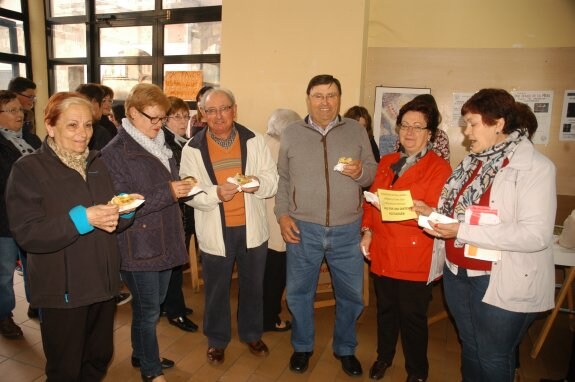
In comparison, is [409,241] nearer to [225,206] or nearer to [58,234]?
[225,206]

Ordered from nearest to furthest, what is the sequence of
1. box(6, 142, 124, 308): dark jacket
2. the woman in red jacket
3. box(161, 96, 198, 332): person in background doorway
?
1. box(6, 142, 124, 308): dark jacket
2. the woman in red jacket
3. box(161, 96, 198, 332): person in background doorway

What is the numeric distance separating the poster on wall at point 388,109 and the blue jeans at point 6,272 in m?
3.72

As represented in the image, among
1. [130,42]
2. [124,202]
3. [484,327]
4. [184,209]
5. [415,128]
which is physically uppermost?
[130,42]

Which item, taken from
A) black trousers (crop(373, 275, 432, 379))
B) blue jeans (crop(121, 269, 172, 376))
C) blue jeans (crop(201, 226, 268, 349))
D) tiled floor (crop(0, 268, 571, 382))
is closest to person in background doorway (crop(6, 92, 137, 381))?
blue jeans (crop(121, 269, 172, 376))

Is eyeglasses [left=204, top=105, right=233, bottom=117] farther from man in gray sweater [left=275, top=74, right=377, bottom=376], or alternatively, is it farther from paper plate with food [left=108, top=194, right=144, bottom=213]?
paper plate with food [left=108, top=194, right=144, bottom=213]

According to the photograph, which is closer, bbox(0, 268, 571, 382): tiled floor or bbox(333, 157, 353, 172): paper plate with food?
bbox(333, 157, 353, 172): paper plate with food

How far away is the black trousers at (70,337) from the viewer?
1.72 meters

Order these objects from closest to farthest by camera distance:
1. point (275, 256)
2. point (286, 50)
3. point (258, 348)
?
1. point (258, 348)
2. point (275, 256)
3. point (286, 50)

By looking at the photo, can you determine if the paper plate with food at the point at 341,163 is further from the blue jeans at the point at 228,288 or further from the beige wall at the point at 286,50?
the beige wall at the point at 286,50

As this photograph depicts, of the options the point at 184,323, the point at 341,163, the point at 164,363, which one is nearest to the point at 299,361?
the point at 164,363

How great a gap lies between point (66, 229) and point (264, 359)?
1712 millimetres

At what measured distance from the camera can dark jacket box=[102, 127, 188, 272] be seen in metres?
2.02

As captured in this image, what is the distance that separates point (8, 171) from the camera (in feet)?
8.81

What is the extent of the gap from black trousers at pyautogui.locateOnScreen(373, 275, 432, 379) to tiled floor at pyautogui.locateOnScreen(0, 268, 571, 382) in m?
0.24
